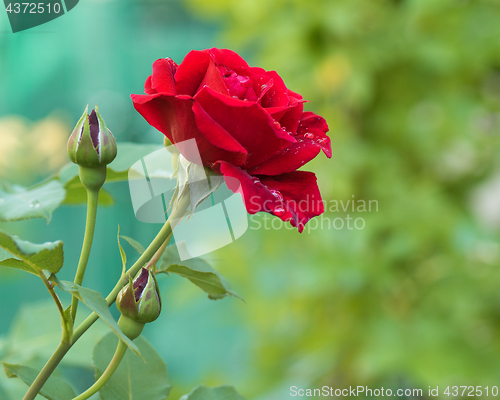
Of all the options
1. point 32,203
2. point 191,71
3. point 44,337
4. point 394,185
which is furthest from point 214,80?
point 394,185

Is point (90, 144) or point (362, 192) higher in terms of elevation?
point (90, 144)

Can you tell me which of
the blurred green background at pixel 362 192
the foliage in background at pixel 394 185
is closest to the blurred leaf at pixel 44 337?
the blurred green background at pixel 362 192

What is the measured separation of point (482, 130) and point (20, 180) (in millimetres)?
965

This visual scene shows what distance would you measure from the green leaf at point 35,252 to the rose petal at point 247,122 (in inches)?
3.0

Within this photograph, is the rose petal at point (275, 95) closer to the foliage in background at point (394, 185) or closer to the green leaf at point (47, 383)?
the green leaf at point (47, 383)

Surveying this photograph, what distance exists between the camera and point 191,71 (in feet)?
0.65

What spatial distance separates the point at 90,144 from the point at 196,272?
0.24ft

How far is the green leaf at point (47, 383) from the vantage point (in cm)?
20

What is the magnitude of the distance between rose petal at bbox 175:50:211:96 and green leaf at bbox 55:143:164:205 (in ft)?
0.30

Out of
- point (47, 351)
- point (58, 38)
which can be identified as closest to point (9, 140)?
point (58, 38)

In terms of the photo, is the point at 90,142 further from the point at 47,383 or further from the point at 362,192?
the point at 362,192

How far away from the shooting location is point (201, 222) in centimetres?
23

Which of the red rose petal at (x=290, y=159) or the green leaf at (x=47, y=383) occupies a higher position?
the red rose petal at (x=290, y=159)

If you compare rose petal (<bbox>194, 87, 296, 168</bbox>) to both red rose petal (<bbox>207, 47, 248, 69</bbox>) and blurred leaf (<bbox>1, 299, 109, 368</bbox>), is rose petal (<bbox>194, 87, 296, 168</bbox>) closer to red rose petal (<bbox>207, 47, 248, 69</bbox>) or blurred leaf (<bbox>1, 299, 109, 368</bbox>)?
red rose petal (<bbox>207, 47, 248, 69</bbox>)
